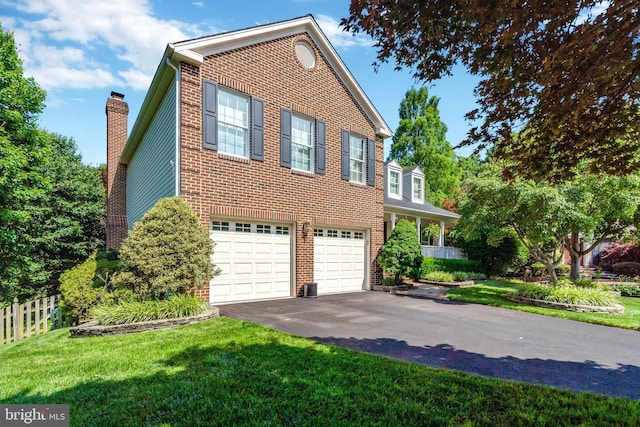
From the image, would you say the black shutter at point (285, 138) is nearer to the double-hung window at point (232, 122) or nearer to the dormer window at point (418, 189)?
the double-hung window at point (232, 122)

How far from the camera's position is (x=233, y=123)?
30.3 ft

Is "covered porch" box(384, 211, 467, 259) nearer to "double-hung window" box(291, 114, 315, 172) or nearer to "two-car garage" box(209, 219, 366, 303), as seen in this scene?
"two-car garage" box(209, 219, 366, 303)

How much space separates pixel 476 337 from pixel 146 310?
626 centimetres

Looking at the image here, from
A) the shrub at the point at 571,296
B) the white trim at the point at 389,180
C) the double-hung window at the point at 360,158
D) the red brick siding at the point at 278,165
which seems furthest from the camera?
the white trim at the point at 389,180

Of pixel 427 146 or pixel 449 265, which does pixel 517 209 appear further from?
pixel 427 146

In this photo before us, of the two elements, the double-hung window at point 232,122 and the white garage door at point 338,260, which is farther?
the white garage door at point 338,260

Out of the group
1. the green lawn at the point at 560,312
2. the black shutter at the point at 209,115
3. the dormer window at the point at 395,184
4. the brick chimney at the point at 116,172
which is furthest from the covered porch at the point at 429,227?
the brick chimney at the point at 116,172

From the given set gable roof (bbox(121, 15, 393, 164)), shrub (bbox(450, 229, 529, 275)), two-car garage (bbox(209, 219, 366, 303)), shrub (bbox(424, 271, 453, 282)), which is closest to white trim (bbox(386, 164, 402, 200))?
shrub (bbox(450, 229, 529, 275))

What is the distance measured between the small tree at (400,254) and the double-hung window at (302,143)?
4.34m

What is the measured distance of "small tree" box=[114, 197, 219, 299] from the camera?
675 cm

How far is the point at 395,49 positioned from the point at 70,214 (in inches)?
769

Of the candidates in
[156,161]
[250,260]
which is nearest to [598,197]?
[250,260]

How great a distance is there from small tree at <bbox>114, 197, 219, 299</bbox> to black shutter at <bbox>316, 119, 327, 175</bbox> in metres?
4.75

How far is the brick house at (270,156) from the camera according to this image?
8531mm
